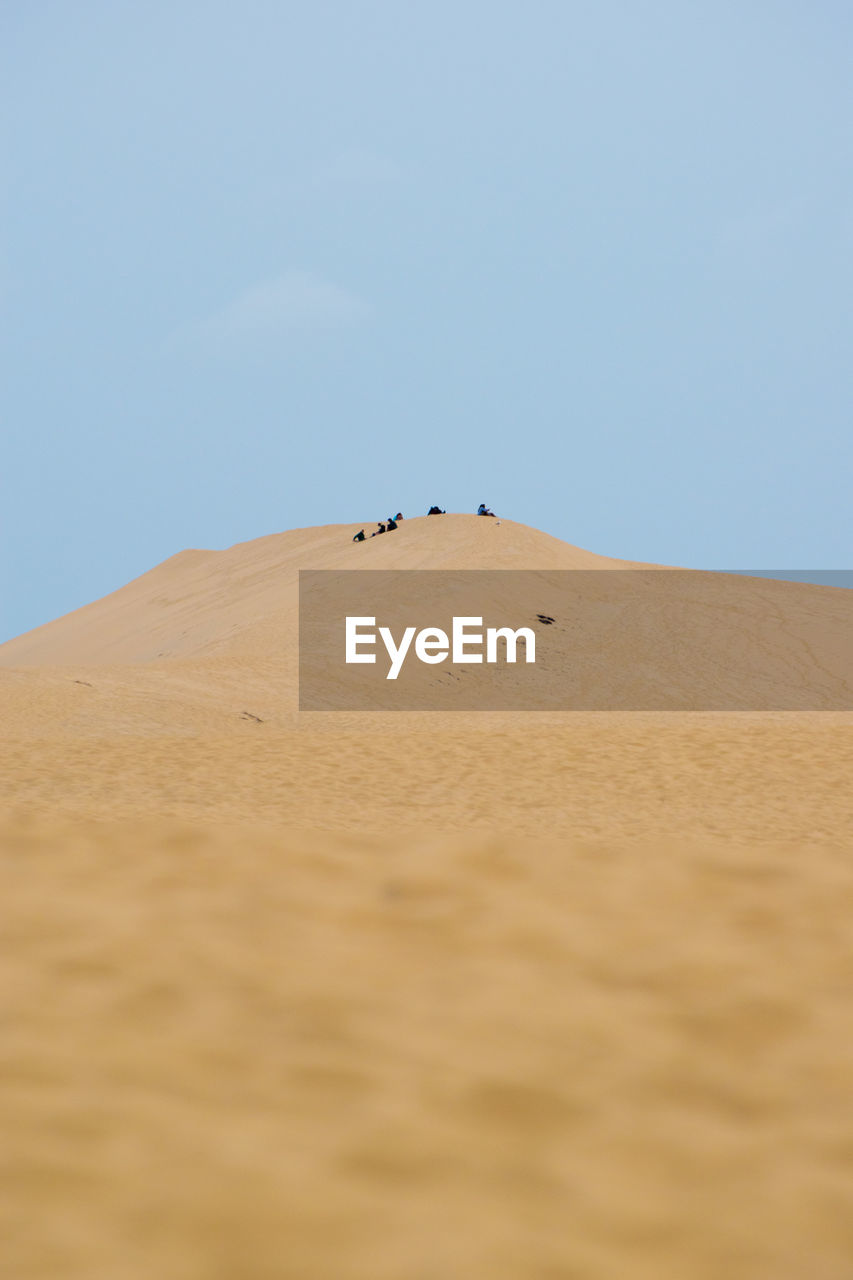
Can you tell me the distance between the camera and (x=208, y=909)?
17.1ft

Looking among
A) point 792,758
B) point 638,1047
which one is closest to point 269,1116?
point 638,1047

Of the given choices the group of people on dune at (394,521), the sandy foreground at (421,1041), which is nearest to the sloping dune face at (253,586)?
the group of people on dune at (394,521)

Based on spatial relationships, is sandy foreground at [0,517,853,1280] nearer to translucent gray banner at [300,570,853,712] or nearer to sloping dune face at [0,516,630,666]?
translucent gray banner at [300,570,853,712]

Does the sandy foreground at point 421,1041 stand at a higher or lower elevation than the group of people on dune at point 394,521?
lower

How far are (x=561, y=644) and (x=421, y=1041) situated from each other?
2118 cm

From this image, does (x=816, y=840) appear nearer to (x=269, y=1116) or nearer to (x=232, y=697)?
(x=269, y=1116)

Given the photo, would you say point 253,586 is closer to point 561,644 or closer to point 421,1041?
point 561,644

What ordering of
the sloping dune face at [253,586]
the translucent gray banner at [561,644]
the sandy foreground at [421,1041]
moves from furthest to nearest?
the sloping dune face at [253,586] < the translucent gray banner at [561,644] < the sandy foreground at [421,1041]

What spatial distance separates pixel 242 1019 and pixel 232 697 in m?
14.4

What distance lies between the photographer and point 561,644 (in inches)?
976

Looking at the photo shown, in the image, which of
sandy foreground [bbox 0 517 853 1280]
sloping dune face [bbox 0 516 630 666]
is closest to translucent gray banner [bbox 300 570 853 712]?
sloping dune face [bbox 0 516 630 666]

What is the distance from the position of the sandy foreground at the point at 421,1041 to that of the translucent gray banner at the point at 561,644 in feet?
39.9

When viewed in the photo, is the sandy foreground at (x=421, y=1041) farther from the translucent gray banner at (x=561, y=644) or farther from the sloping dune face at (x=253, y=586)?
the sloping dune face at (x=253, y=586)

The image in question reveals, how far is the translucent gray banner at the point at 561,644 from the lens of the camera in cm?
2170
